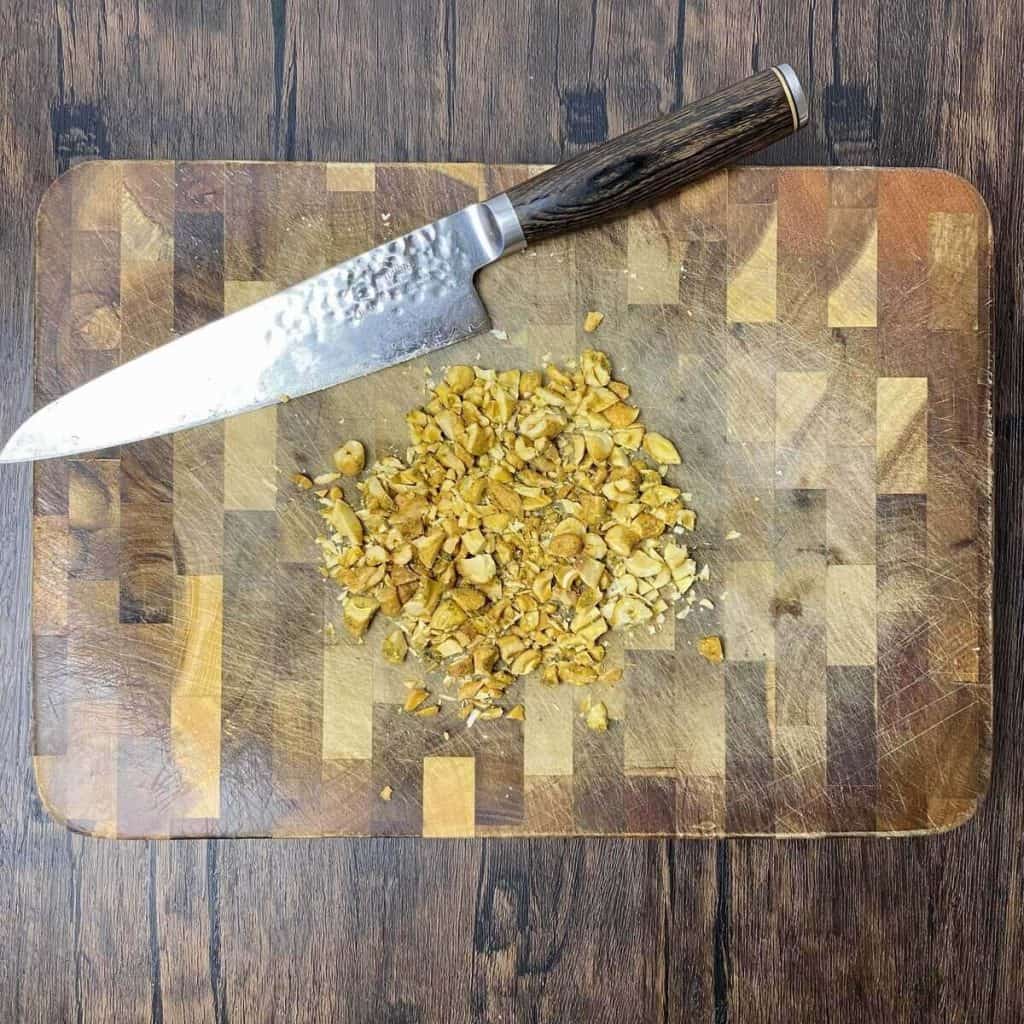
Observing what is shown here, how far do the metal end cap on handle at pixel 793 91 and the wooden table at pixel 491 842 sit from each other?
11cm

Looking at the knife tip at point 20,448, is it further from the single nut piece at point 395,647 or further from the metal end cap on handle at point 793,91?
the metal end cap on handle at point 793,91

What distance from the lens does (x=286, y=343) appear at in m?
0.93

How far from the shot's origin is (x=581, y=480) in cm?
95

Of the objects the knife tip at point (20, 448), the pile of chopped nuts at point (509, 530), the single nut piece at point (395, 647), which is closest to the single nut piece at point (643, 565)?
the pile of chopped nuts at point (509, 530)

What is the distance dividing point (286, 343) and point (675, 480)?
0.45 metres

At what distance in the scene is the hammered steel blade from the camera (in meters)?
0.92

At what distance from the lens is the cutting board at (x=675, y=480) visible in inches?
→ 37.6

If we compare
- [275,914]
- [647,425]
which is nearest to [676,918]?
[275,914]

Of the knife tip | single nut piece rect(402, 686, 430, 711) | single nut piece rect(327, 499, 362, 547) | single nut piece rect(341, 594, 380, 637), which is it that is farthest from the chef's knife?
single nut piece rect(402, 686, 430, 711)

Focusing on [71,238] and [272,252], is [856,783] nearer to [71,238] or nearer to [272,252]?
[272,252]

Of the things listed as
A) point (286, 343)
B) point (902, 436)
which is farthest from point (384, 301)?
point (902, 436)

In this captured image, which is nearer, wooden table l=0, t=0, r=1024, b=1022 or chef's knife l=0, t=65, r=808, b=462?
chef's knife l=0, t=65, r=808, b=462

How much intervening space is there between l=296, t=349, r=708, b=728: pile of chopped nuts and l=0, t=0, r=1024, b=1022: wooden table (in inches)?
10.9

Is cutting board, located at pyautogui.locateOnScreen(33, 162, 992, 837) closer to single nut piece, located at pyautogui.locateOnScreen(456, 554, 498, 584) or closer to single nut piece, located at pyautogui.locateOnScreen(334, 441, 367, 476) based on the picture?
single nut piece, located at pyautogui.locateOnScreen(334, 441, 367, 476)
